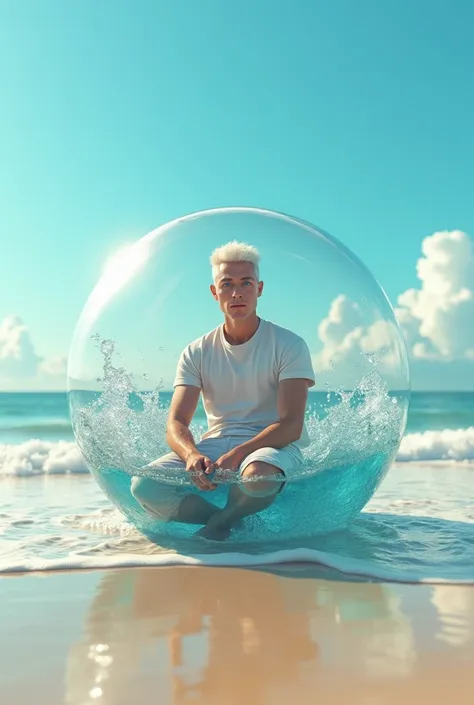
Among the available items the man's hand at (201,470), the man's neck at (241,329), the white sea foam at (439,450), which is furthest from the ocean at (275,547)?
the white sea foam at (439,450)

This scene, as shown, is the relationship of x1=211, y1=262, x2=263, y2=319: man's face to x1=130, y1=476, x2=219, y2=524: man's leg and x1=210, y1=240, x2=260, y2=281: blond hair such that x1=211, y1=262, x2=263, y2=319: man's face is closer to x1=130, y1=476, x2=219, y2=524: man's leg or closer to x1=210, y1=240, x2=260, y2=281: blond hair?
x1=210, y1=240, x2=260, y2=281: blond hair

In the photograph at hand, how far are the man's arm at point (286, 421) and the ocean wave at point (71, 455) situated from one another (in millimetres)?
4096

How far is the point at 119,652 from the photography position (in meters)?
2.23

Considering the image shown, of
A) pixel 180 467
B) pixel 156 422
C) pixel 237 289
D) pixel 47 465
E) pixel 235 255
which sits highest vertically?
pixel 235 255

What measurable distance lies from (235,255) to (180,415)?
2.77 feet

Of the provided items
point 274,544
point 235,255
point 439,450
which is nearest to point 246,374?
point 235,255

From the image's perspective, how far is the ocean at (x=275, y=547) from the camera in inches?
130

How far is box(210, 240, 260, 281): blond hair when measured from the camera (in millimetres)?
3849

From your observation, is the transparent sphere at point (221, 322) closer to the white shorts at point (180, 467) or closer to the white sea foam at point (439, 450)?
the white shorts at point (180, 467)

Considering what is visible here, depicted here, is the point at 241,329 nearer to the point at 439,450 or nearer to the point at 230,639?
the point at 230,639

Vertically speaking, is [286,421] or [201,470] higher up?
[286,421]

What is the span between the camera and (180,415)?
386 cm

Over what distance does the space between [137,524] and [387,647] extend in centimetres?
194

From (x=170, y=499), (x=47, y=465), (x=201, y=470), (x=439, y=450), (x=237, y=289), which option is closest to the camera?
(x=201, y=470)
